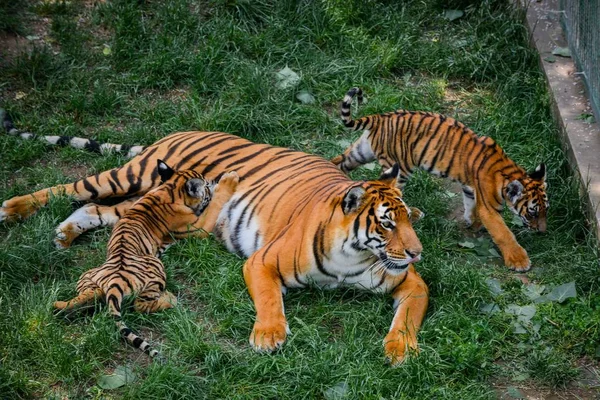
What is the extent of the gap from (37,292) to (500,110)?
407 centimetres

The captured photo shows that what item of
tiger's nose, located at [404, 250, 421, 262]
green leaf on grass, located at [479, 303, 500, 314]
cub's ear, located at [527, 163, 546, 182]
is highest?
tiger's nose, located at [404, 250, 421, 262]

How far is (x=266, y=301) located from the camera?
568 cm

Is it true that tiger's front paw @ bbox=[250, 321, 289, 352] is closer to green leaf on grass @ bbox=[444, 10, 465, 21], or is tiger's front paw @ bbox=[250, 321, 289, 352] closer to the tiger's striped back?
the tiger's striped back

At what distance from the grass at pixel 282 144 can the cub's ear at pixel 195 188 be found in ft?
1.07

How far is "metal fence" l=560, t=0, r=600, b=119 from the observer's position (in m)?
7.22

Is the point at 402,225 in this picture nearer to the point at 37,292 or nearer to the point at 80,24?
the point at 37,292

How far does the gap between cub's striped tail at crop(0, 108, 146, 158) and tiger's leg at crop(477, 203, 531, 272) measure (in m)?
2.65

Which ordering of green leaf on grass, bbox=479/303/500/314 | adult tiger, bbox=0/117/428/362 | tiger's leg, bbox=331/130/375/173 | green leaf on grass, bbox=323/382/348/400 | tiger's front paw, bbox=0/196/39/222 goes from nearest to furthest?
green leaf on grass, bbox=323/382/348/400, adult tiger, bbox=0/117/428/362, green leaf on grass, bbox=479/303/500/314, tiger's front paw, bbox=0/196/39/222, tiger's leg, bbox=331/130/375/173

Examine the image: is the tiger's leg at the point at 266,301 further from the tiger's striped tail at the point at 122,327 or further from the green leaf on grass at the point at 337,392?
the tiger's striped tail at the point at 122,327

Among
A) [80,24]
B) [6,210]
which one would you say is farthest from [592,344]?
[80,24]

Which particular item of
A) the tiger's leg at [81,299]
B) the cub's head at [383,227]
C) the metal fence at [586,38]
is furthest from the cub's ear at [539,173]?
the tiger's leg at [81,299]

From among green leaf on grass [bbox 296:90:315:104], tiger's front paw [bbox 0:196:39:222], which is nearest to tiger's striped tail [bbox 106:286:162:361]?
tiger's front paw [bbox 0:196:39:222]

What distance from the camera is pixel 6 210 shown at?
6746 millimetres

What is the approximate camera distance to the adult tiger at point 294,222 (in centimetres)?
560
